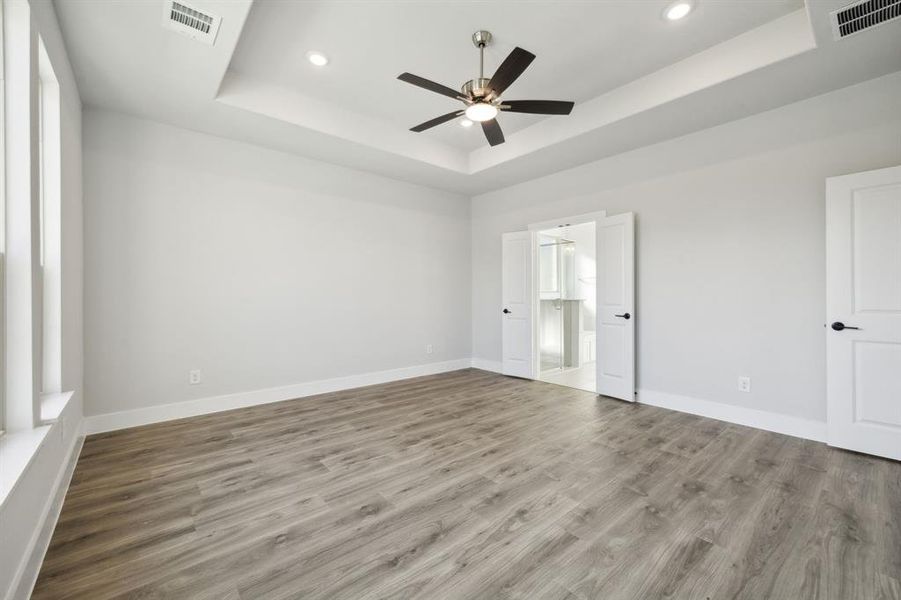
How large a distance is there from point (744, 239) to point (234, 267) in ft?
16.7

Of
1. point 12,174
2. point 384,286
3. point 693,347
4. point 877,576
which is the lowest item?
point 877,576

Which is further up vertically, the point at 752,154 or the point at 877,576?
the point at 752,154

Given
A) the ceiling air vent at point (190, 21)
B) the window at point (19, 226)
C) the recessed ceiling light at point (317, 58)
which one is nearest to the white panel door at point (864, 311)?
the recessed ceiling light at point (317, 58)

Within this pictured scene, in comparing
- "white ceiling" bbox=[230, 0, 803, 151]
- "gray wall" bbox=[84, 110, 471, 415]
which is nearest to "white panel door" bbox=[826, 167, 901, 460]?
"white ceiling" bbox=[230, 0, 803, 151]

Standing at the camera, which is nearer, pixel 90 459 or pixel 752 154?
pixel 90 459

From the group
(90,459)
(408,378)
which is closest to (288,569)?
(90,459)

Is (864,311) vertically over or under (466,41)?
under

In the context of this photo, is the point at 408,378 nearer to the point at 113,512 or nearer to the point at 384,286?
the point at 384,286

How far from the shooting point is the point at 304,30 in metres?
2.76

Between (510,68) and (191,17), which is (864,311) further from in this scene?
(191,17)

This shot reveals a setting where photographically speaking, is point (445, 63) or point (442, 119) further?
point (445, 63)

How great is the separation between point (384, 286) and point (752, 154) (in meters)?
4.25

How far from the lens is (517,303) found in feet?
18.3

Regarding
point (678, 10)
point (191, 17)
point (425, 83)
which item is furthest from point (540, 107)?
point (191, 17)
